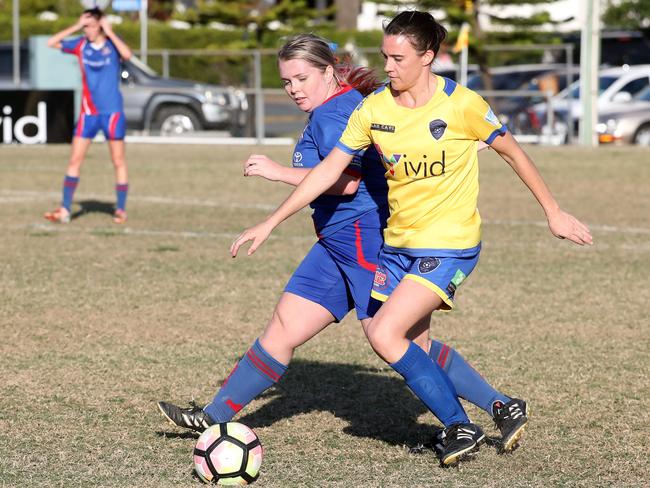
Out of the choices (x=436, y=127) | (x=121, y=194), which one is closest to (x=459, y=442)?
(x=436, y=127)

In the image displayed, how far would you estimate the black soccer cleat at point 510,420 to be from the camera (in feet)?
16.8

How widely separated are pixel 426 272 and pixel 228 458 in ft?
3.52

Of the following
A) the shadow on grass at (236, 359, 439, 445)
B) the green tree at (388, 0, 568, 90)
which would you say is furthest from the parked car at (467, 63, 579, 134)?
the shadow on grass at (236, 359, 439, 445)

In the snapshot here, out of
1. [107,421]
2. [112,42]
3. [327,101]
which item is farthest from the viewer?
[112,42]

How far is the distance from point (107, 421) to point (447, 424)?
1.69 metres

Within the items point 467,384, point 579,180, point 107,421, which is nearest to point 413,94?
point 467,384

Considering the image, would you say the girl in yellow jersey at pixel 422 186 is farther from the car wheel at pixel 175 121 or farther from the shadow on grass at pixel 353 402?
the car wheel at pixel 175 121

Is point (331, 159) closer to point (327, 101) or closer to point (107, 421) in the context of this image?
point (327, 101)

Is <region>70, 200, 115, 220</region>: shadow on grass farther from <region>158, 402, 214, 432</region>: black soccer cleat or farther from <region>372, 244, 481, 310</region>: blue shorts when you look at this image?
<region>372, 244, 481, 310</region>: blue shorts

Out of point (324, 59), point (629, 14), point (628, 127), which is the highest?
point (324, 59)

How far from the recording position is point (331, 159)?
498 centimetres

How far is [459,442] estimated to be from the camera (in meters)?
4.96

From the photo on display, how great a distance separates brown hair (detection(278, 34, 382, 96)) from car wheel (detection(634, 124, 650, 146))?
870 inches

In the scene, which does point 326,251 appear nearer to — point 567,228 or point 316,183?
point 316,183
